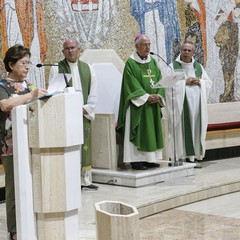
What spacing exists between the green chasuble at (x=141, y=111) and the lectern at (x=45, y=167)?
12.9 ft

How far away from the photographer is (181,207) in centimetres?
776

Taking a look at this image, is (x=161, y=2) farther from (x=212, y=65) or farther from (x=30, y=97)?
(x=30, y=97)

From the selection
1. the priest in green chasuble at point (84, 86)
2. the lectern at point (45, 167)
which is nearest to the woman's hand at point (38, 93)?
the lectern at point (45, 167)

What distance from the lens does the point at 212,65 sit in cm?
1162

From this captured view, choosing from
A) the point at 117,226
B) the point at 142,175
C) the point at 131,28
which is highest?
the point at 131,28

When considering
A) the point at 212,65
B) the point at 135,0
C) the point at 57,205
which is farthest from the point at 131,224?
the point at 212,65

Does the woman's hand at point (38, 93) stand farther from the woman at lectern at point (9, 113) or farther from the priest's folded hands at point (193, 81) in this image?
the priest's folded hands at point (193, 81)

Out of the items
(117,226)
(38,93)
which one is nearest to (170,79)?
(38,93)

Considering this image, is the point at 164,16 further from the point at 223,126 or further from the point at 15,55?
the point at 15,55

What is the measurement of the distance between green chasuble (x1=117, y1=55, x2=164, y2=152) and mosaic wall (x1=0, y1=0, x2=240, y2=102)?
1050 millimetres

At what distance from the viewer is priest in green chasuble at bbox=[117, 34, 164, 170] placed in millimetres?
8664

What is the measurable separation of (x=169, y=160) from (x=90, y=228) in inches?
131

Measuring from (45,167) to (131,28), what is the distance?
5.80m

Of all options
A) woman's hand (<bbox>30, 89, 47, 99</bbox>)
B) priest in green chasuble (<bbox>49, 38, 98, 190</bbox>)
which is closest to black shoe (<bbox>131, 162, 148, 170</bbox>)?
priest in green chasuble (<bbox>49, 38, 98, 190</bbox>)
